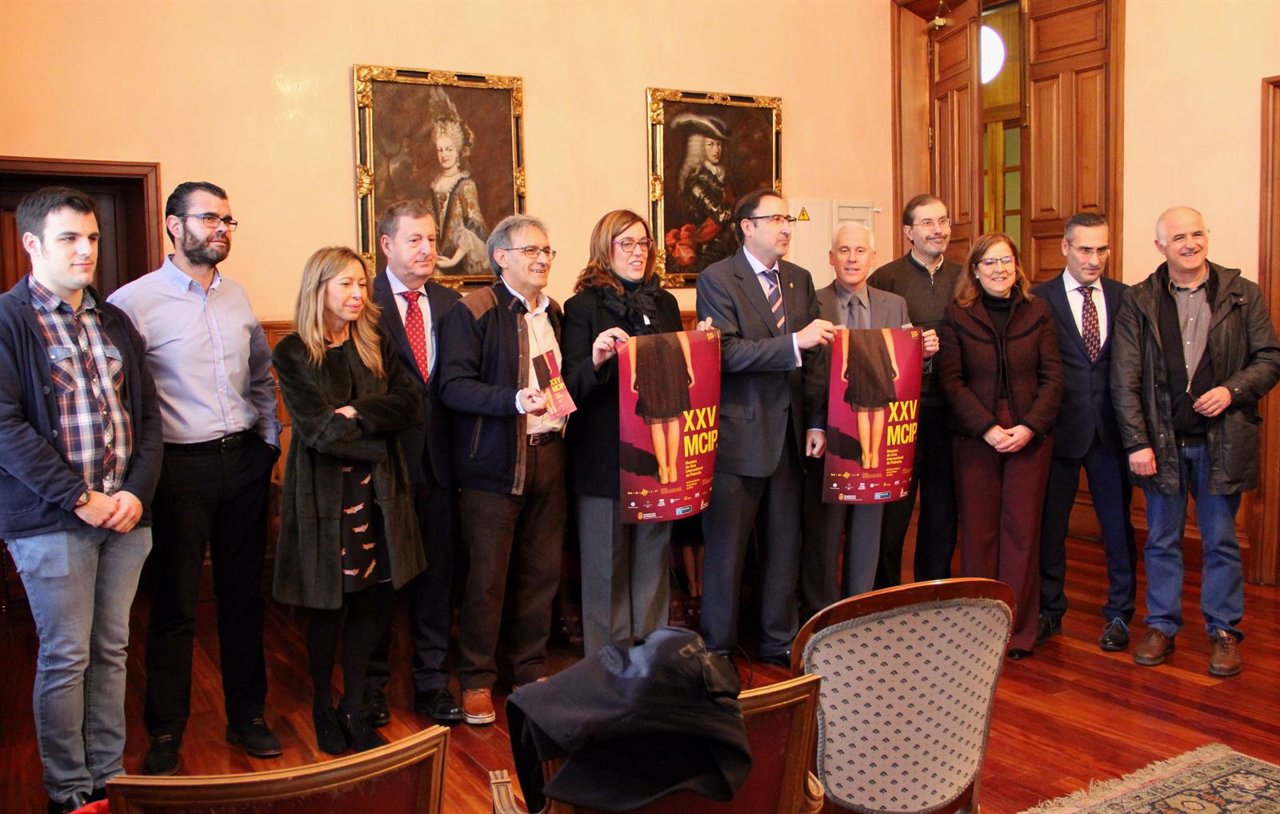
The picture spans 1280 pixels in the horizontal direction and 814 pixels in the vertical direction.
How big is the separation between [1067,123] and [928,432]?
108 inches

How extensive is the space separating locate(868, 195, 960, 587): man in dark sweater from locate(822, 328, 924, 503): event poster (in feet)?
1.72

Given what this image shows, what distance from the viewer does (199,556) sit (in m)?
3.49

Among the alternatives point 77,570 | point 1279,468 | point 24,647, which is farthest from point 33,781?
point 1279,468

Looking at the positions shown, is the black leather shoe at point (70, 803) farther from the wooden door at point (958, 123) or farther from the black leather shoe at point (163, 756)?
the wooden door at point (958, 123)

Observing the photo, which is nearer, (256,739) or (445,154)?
(256,739)

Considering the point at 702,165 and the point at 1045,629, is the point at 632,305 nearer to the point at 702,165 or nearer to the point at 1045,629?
the point at 1045,629

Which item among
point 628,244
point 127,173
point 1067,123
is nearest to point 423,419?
point 628,244

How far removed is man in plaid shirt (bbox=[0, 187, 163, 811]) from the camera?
295 cm

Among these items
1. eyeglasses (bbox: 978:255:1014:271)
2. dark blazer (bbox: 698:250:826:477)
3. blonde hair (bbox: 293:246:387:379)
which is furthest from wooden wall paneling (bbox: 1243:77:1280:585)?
blonde hair (bbox: 293:246:387:379)

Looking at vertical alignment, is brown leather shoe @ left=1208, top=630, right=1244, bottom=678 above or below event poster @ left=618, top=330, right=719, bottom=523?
below

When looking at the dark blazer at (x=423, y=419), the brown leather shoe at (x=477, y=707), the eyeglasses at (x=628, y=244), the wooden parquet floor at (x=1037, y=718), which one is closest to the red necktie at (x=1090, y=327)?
the wooden parquet floor at (x=1037, y=718)

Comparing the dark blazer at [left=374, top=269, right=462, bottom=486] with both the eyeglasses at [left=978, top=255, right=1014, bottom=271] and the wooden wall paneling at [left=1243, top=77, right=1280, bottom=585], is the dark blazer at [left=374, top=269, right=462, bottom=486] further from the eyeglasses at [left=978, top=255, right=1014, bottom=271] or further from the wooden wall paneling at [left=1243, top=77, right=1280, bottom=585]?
the wooden wall paneling at [left=1243, top=77, right=1280, bottom=585]

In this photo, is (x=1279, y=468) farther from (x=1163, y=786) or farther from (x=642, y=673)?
(x=642, y=673)

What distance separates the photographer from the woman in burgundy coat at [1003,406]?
4.45 metres
